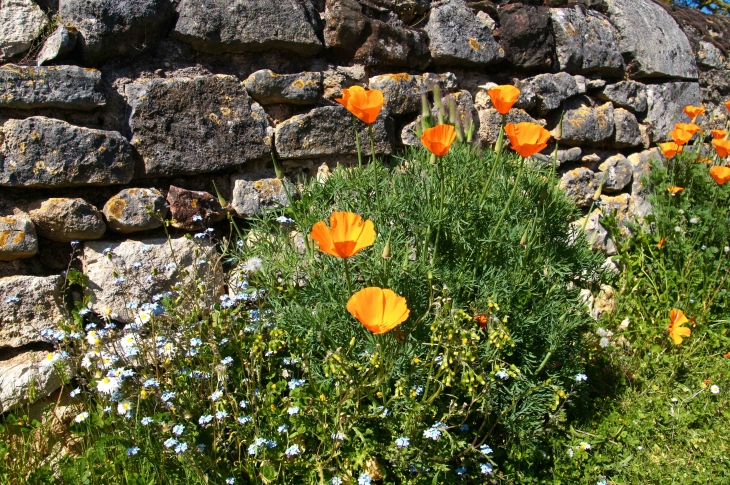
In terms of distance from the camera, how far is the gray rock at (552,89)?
Answer: 347 cm

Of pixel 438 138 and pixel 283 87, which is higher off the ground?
pixel 438 138

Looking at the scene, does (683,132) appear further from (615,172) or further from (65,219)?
(65,219)

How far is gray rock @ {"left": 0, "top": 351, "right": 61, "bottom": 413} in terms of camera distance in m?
2.17

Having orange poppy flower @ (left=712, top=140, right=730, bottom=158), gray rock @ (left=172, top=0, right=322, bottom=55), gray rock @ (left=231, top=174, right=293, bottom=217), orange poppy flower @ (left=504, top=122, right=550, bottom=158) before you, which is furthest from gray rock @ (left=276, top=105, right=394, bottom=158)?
orange poppy flower @ (left=712, top=140, right=730, bottom=158)

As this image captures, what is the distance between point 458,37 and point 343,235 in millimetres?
1954

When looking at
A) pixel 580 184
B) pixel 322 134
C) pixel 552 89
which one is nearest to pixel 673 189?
pixel 580 184

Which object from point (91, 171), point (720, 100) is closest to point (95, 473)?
point (91, 171)

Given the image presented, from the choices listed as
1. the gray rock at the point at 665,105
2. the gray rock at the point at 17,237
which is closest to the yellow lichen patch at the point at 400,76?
the gray rock at the point at 17,237

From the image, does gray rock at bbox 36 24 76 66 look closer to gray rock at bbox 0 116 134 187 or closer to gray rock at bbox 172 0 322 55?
gray rock at bbox 0 116 134 187

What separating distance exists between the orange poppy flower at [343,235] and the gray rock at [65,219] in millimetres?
1193

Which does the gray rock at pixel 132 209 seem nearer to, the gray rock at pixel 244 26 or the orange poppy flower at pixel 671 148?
the gray rock at pixel 244 26

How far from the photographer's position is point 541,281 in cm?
237

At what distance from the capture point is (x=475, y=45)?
323 cm

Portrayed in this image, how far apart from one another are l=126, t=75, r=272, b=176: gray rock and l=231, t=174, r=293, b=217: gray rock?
3.8 inches
